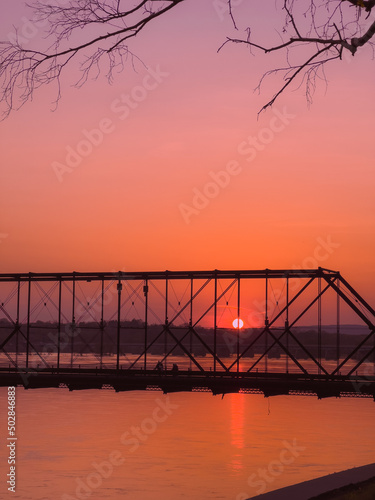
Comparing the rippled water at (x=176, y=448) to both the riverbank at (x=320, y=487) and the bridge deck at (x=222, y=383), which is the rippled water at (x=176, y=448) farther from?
the riverbank at (x=320, y=487)

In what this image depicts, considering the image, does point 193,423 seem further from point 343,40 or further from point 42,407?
point 343,40

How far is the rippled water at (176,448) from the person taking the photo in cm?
4753

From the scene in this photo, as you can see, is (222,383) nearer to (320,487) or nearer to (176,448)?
(320,487)

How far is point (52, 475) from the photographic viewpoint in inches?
2025

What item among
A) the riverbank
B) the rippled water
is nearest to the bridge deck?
the rippled water

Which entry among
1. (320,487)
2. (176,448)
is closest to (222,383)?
(320,487)

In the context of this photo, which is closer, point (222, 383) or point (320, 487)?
point (320, 487)

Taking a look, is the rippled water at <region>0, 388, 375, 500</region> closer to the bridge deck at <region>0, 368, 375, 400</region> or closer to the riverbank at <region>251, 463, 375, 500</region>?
the bridge deck at <region>0, 368, 375, 400</region>

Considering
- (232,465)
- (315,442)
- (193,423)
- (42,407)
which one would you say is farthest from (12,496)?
(42,407)

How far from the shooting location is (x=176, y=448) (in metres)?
65.4

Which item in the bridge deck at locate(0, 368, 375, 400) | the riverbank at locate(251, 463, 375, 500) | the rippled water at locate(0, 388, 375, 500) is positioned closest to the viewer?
the riverbank at locate(251, 463, 375, 500)

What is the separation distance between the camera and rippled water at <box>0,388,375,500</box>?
47531mm

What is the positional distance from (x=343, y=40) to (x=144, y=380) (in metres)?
30.9

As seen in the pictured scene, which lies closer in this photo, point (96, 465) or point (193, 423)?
point (96, 465)
